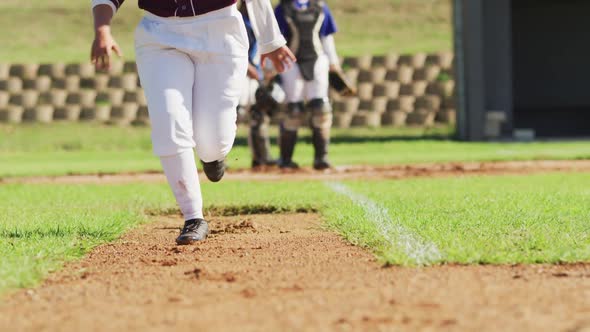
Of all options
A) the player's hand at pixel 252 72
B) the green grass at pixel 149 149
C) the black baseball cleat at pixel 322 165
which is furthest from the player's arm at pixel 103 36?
the black baseball cleat at pixel 322 165

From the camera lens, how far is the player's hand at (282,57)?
6887mm

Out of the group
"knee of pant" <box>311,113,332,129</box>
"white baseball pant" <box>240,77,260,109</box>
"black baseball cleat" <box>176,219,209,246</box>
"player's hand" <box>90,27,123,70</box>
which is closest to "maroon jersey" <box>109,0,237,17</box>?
"player's hand" <box>90,27,123,70</box>

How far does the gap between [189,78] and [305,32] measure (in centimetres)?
635

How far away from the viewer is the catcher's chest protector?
12.4 m

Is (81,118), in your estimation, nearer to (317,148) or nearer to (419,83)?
(419,83)

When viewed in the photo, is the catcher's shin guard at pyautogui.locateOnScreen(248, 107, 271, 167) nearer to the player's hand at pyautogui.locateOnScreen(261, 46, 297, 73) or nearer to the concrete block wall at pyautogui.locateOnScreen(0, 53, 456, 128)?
the player's hand at pyautogui.locateOnScreen(261, 46, 297, 73)

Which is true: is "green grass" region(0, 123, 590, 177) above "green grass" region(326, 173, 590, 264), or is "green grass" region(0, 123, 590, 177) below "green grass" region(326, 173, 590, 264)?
below

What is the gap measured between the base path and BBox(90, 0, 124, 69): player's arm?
1065 mm

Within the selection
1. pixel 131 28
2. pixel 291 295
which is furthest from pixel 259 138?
pixel 131 28

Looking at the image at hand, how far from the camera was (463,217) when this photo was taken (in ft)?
22.5

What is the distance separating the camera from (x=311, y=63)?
12484 mm

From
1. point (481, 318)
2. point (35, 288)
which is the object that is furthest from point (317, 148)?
point (481, 318)

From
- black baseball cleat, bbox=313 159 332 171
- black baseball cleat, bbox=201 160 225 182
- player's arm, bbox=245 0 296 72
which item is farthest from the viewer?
black baseball cleat, bbox=313 159 332 171

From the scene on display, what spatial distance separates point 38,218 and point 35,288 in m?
2.99
